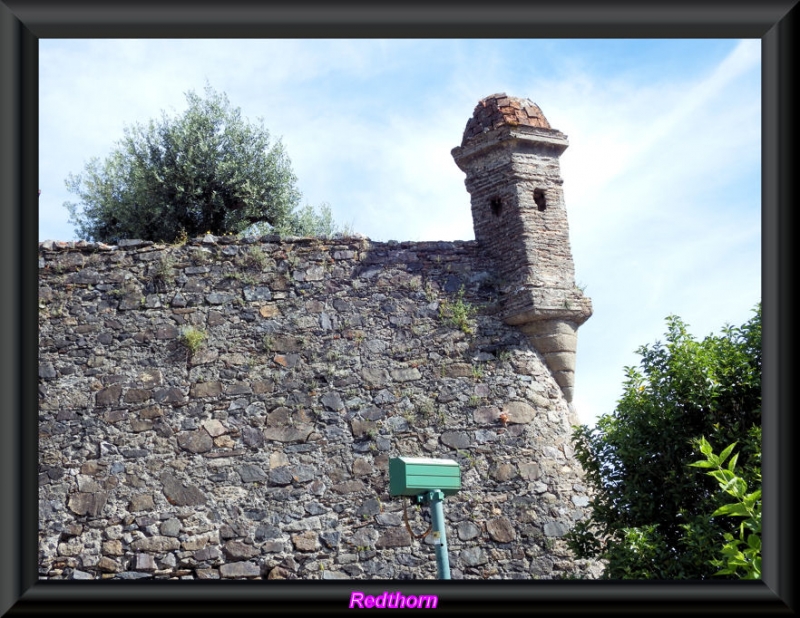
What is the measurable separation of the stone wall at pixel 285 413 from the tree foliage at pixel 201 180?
3597mm

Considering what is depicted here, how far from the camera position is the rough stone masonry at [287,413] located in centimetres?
882

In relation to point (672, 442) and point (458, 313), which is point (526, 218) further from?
point (672, 442)

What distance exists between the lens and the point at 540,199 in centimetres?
1052

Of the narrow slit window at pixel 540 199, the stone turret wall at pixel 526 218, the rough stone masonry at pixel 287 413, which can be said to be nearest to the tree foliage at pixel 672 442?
the rough stone masonry at pixel 287 413

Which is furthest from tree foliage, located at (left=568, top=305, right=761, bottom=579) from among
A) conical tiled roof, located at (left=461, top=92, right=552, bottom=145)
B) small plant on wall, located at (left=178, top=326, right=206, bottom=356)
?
small plant on wall, located at (left=178, top=326, right=206, bottom=356)

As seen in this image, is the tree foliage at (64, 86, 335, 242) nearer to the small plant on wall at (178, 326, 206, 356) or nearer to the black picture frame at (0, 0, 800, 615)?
the small plant on wall at (178, 326, 206, 356)

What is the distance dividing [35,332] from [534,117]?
28.6 ft

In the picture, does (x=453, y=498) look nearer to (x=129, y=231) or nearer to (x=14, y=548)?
(x=14, y=548)

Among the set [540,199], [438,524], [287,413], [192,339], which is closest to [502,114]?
[540,199]

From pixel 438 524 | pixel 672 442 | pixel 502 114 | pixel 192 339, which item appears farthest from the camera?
pixel 502 114

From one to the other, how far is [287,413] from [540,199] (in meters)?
4.02

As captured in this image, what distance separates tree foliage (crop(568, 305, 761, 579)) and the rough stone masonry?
1670 mm
